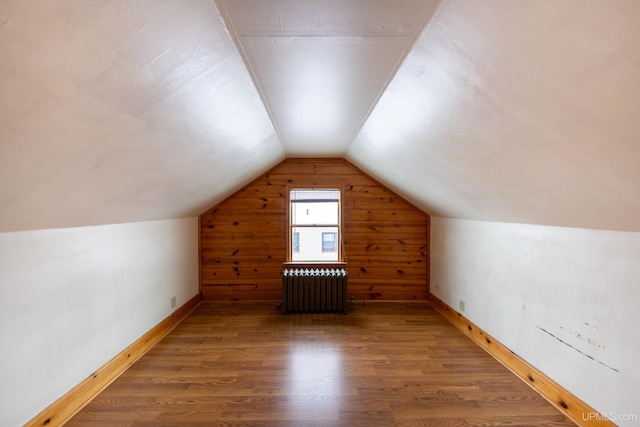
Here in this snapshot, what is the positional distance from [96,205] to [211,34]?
1.43m

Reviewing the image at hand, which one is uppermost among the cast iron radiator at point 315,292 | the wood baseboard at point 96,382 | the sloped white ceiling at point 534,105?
the sloped white ceiling at point 534,105

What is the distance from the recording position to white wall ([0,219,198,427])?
163 centimetres

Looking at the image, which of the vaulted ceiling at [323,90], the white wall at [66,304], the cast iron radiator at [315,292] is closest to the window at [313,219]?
the cast iron radiator at [315,292]

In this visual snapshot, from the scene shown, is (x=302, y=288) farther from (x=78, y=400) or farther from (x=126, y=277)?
(x=78, y=400)

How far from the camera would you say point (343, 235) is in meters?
4.38

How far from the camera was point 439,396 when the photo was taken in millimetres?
2201

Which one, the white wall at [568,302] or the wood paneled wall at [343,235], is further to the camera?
the wood paneled wall at [343,235]

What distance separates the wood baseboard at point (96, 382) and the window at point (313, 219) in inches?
76.7

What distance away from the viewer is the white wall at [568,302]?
5.40 feet

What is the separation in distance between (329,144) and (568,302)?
8.52 ft

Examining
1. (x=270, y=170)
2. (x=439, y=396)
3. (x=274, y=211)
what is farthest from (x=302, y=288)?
(x=439, y=396)

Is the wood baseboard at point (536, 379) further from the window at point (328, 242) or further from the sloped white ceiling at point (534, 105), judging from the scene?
the window at point (328, 242)

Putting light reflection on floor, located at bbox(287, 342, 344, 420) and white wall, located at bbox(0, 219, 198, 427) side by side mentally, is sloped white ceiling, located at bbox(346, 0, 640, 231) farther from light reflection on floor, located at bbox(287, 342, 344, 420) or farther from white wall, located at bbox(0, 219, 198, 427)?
white wall, located at bbox(0, 219, 198, 427)

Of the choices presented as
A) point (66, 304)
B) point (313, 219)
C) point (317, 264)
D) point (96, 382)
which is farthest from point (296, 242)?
point (66, 304)
